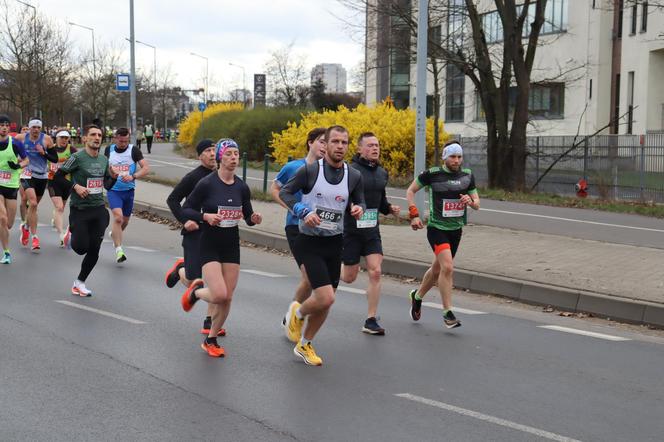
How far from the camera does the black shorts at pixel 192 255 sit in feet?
26.0

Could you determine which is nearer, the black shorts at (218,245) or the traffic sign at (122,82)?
the black shorts at (218,245)

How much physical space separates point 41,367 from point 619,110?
3964 cm

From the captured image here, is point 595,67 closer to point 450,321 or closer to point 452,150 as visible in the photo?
point 452,150

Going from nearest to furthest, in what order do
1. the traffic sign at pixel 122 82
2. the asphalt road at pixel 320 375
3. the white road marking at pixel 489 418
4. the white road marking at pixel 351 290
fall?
1. the white road marking at pixel 489 418
2. the asphalt road at pixel 320 375
3. the white road marking at pixel 351 290
4. the traffic sign at pixel 122 82

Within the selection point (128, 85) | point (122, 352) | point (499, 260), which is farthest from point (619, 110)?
point (122, 352)

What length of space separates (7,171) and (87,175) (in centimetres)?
255

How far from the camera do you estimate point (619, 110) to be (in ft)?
139

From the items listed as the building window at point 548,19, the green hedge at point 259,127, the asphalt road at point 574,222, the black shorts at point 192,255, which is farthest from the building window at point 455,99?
the black shorts at point 192,255

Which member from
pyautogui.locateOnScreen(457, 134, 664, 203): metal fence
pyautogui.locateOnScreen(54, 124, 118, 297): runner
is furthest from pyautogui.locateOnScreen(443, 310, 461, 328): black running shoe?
pyautogui.locateOnScreen(457, 134, 664, 203): metal fence

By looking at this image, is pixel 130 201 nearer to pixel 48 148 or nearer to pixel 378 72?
pixel 48 148

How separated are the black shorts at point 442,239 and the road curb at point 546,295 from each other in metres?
1.88

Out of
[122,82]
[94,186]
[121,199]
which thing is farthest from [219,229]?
[122,82]

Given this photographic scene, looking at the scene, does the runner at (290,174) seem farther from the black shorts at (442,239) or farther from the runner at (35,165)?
the runner at (35,165)

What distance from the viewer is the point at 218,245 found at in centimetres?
726
